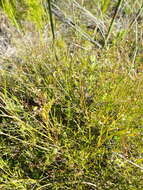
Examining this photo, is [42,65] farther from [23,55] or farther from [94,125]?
[94,125]

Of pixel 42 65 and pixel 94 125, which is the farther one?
pixel 42 65

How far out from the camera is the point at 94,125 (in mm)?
942

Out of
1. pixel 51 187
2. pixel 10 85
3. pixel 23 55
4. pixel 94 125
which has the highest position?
pixel 23 55

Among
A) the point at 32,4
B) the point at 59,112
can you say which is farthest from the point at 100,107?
the point at 32,4

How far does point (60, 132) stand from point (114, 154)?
0.85 ft

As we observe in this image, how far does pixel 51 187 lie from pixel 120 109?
474mm

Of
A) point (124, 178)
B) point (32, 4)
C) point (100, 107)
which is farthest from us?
point (32, 4)

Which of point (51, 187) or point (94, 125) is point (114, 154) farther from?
point (51, 187)

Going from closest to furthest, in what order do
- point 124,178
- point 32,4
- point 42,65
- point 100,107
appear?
1. point 124,178
2. point 100,107
3. point 42,65
4. point 32,4

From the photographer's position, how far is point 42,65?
111cm

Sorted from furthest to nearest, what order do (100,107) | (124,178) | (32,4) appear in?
(32,4) < (100,107) < (124,178)

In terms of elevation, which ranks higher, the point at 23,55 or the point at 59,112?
the point at 23,55

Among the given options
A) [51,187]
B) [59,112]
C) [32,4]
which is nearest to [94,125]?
[59,112]

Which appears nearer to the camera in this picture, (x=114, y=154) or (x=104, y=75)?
(x=114, y=154)
